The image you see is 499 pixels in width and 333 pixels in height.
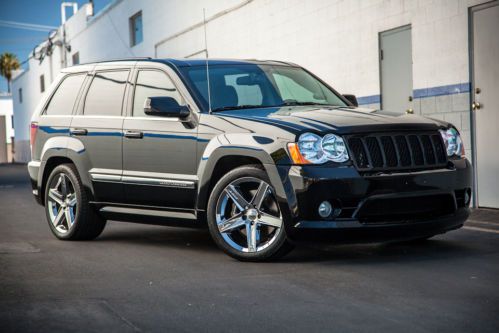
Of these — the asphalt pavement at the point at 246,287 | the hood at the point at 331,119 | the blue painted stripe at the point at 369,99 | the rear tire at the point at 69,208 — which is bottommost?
the asphalt pavement at the point at 246,287

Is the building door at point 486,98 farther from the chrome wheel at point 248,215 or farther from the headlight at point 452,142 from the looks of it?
the chrome wheel at point 248,215

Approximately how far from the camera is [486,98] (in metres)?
10.7

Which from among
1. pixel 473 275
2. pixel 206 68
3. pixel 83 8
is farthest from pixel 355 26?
pixel 83 8

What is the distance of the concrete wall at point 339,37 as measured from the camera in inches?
443

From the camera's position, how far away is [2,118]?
6612 centimetres

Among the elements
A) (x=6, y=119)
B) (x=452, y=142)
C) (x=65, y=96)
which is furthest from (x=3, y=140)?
(x=452, y=142)

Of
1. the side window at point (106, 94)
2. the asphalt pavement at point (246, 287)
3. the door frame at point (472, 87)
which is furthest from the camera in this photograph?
the door frame at point (472, 87)

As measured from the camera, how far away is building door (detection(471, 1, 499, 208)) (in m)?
10.5

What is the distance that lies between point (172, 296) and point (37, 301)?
32.6 inches

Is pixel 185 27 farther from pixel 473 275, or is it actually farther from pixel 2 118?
pixel 2 118

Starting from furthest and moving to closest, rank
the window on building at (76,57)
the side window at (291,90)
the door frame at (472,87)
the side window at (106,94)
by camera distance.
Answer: the window on building at (76,57), the door frame at (472,87), the side window at (106,94), the side window at (291,90)

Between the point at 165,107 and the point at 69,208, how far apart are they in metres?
1.96

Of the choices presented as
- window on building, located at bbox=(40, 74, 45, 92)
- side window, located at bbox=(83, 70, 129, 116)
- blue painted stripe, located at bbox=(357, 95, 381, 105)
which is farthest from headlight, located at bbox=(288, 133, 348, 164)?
window on building, located at bbox=(40, 74, 45, 92)

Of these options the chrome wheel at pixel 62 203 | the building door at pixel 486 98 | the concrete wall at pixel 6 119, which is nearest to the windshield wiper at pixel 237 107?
the chrome wheel at pixel 62 203
